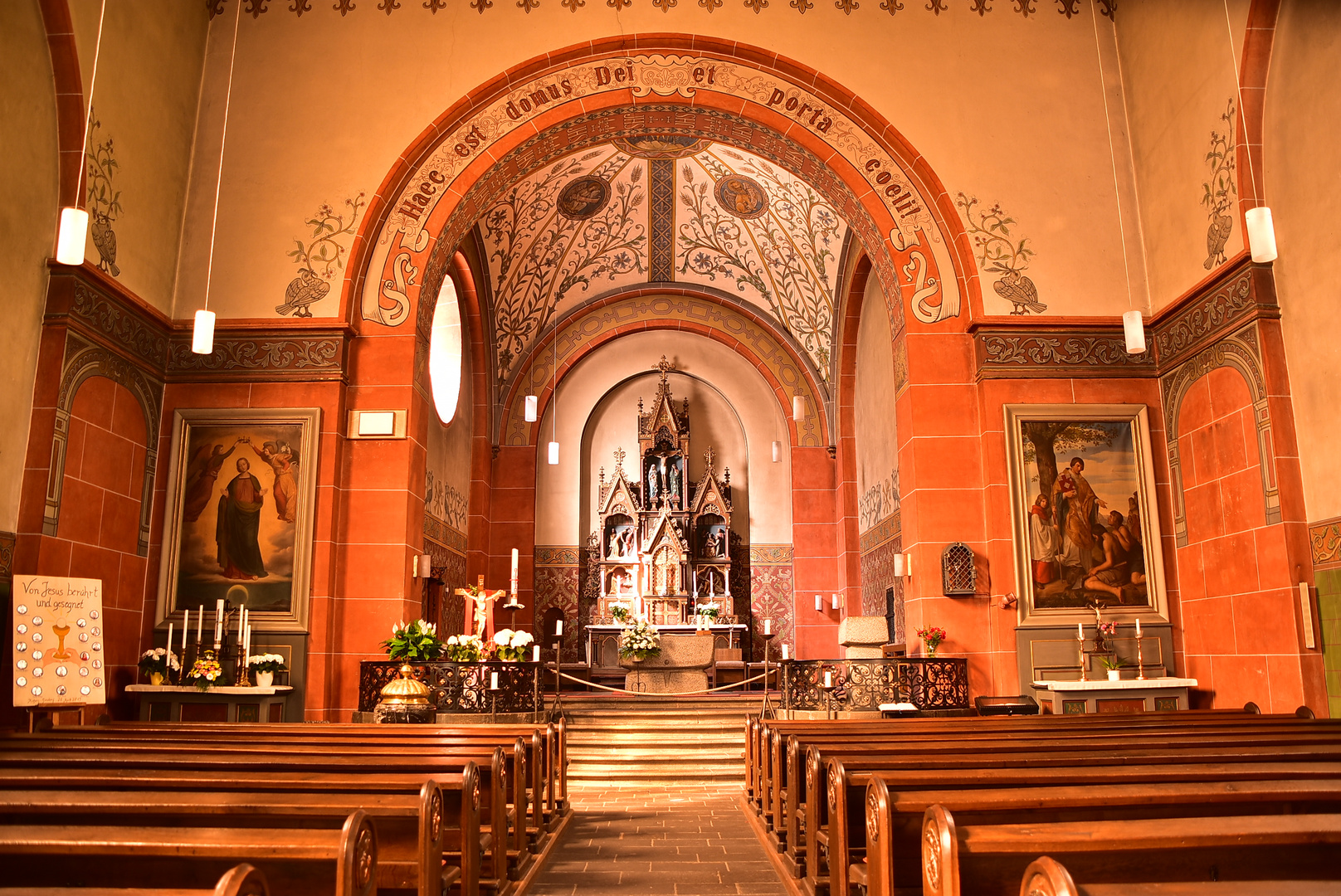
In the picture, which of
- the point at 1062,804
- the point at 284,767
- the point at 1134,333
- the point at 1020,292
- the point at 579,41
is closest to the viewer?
the point at 1062,804

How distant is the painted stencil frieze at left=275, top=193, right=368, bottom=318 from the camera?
11.5 m

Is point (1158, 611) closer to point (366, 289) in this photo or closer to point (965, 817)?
point (965, 817)

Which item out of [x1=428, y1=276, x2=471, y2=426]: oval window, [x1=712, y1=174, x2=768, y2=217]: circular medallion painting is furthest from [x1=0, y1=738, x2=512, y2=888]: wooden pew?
[x1=712, y1=174, x2=768, y2=217]: circular medallion painting

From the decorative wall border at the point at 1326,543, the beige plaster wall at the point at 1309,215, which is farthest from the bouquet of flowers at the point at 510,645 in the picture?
the beige plaster wall at the point at 1309,215

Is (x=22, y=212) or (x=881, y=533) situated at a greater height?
(x=22, y=212)

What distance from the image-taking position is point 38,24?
9.07m

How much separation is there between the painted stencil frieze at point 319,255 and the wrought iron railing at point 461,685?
4296mm

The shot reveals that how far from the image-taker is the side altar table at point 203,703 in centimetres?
991

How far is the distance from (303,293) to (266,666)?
4.33 meters

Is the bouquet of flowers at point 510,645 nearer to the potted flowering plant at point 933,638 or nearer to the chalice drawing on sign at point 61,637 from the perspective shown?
the chalice drawing on sign at point 61,637

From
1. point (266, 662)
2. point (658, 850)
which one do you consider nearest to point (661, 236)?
point (266, 662)

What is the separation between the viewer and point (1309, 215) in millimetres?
8727

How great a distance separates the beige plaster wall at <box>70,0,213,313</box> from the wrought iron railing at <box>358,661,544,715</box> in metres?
4.93

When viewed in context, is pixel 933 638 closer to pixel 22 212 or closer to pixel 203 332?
pixel 203 332
